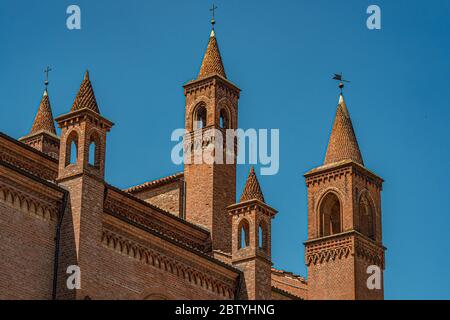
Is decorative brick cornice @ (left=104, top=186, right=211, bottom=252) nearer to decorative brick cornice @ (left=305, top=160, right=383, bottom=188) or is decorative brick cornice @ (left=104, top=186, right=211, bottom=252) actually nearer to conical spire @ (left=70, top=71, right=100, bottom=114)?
conical spire @ (left=70, top=71, right=100, bottom=114)

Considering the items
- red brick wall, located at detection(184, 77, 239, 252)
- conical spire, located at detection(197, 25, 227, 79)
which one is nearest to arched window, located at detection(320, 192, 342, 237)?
red brick wall, located at detection(184, 77, 239, 252)

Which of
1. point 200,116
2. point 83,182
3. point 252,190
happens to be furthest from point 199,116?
point 83,182

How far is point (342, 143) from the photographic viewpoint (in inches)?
1433

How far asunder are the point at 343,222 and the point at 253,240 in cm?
542

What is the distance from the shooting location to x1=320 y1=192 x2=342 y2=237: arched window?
36062 mm

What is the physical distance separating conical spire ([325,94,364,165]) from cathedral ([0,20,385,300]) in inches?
1.6

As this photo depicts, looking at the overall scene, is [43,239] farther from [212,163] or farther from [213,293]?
[212,163]


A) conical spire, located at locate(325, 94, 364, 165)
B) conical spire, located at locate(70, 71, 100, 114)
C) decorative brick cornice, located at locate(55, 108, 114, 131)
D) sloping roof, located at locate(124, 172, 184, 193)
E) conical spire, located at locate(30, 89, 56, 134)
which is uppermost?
conical spire, located at locate(30, 89, 56, 134)

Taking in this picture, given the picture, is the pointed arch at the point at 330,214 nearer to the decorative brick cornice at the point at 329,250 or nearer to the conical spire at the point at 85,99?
the decorative brick cornice at the point at 329,250

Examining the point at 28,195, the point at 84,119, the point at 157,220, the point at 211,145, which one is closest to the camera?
the point at 28,195

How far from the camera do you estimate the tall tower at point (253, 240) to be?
3053 centimetres

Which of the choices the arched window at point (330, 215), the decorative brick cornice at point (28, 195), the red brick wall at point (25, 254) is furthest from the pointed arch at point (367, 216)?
the red brick wall at point (25, 254)

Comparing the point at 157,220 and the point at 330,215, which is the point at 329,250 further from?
the point at 157,220

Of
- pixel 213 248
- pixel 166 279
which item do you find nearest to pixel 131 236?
pixel 166 279
